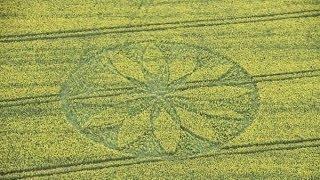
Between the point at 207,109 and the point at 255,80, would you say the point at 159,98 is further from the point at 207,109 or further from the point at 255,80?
the point at 255,80

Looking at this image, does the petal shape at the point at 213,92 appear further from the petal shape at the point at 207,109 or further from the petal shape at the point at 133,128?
the petal shape at the point at 133,128

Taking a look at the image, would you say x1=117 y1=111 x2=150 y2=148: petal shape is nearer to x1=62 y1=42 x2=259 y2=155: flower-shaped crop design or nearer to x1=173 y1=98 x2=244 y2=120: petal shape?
x1=62 y1=42 x2=259 y2=155: flower-shaped crop design

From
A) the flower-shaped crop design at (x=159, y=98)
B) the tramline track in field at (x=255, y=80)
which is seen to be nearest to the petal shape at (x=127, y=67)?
the flower-shaped crop design at (x=159, y=98)

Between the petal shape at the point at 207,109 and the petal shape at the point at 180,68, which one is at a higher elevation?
the petal shape at the point at 180,68

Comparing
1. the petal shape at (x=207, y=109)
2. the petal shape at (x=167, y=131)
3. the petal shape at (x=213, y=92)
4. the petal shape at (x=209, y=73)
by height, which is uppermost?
the petal shape at (x=209, y=73)

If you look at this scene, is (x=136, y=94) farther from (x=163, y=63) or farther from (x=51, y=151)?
(x=51, y=151)

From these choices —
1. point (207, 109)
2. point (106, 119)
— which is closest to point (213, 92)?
point (207, 109)

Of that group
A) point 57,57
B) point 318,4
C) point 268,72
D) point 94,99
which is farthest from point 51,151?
point 318,4
